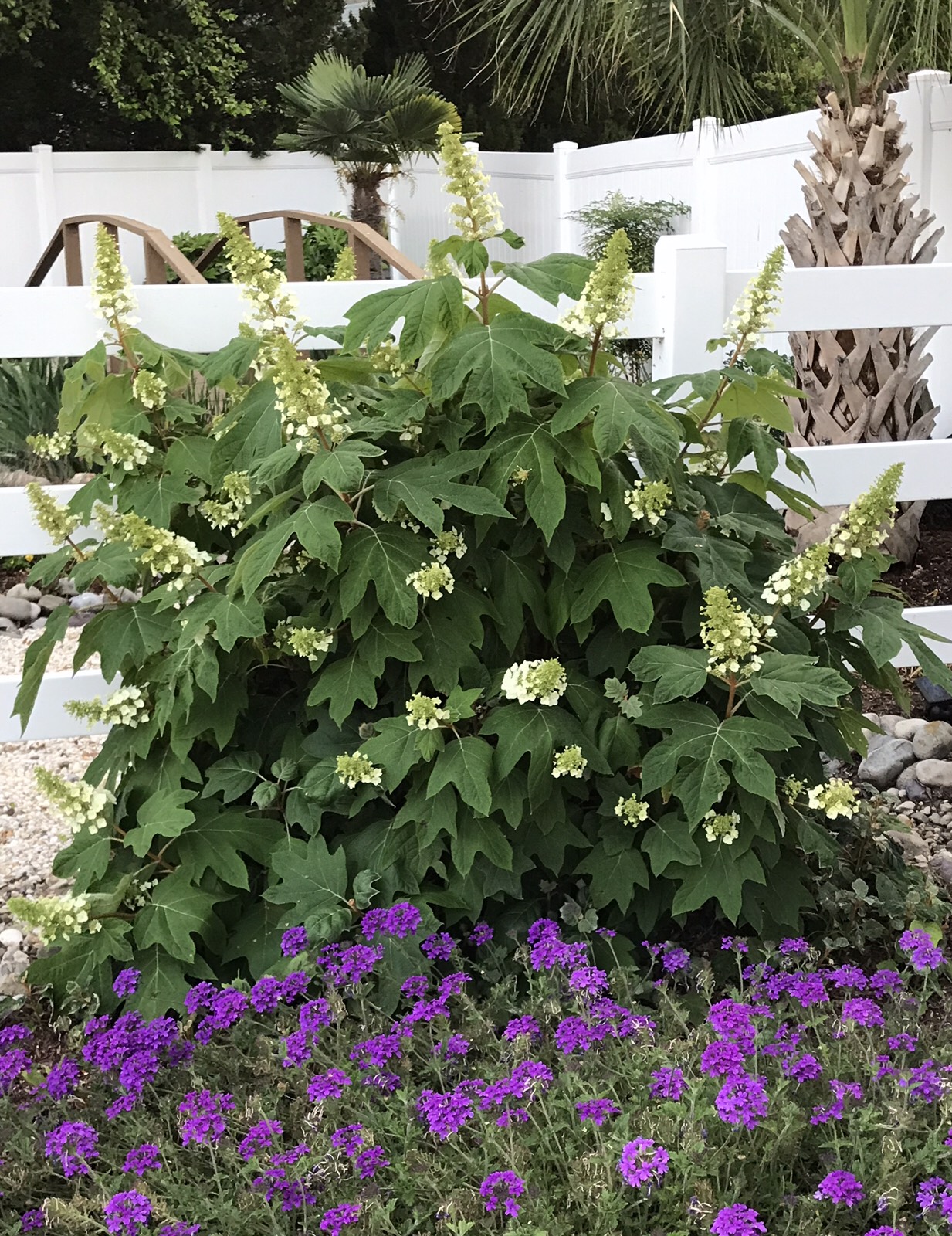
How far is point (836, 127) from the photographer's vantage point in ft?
16.6

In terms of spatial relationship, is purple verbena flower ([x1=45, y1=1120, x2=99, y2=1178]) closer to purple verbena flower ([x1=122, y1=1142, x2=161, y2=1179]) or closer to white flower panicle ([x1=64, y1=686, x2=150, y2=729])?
purple verbena flower ([x1=122, y1=1142, x2=161, y2=1179])

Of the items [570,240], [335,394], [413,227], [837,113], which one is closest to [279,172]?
[413,227]

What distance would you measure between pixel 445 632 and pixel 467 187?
0.83 metres

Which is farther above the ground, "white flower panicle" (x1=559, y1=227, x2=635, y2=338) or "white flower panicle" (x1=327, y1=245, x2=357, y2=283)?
"white flower panicle" (x1=327, y1=245, x2=357, y2=283)

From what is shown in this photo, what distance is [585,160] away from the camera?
15.7 meters

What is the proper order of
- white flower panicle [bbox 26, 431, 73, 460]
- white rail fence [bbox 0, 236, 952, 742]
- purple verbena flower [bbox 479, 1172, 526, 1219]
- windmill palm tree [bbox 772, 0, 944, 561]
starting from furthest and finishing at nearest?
windmill palm tree [bbox 772, 0, 944, 561]
white rail fence [bbox 0, 236, 952, 742]
white flower panicle [bbox 26, 431, 73, 460]
purple verbena flower [bbox 479, 1172, 526, 1219]

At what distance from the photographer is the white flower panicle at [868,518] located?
7.88 ft

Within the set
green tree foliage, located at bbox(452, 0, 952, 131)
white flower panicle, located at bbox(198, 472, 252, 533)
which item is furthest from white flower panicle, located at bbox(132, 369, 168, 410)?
green tree foliage, located at bbox(452, 0, 952, 131)

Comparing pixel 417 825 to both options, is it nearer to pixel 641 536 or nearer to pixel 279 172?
pixel 641 536

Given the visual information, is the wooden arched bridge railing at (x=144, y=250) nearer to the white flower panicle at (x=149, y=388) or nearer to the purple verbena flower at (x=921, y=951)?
the white flower panicle at (x=149, y=388)

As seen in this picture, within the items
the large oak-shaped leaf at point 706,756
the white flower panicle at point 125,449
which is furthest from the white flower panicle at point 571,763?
the white flower panicle at point 125,449

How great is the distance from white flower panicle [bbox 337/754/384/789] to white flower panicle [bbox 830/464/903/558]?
1.04 metres

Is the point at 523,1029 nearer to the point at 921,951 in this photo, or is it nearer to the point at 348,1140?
the point at 348,1140

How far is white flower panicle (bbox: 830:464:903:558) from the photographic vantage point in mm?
2400
